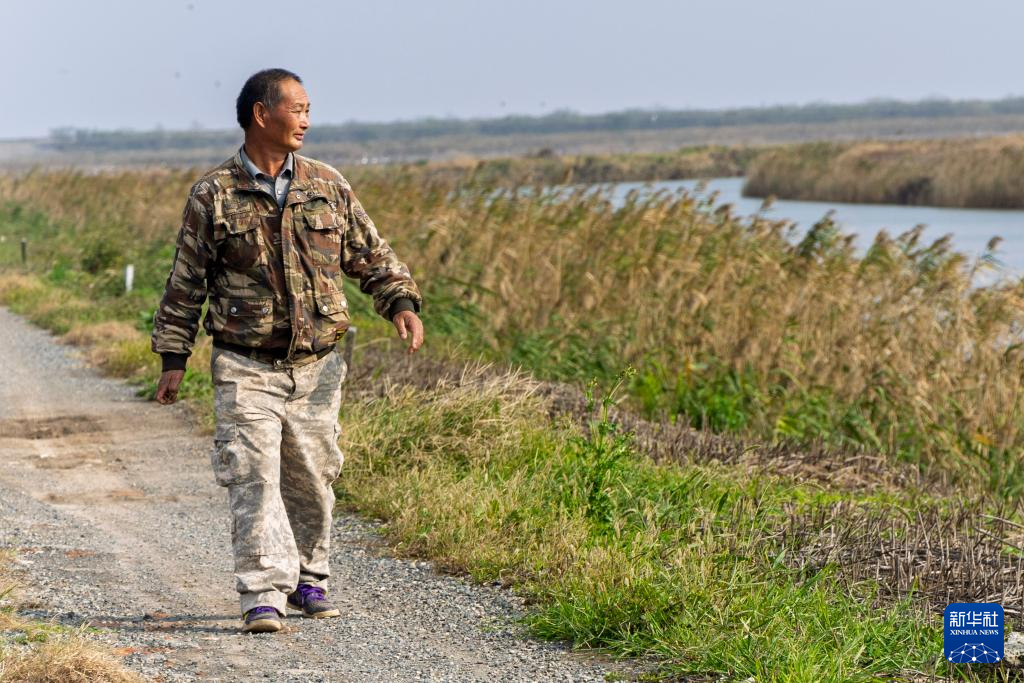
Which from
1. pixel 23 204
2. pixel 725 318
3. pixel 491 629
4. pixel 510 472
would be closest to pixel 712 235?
Answer: pixel 725 318

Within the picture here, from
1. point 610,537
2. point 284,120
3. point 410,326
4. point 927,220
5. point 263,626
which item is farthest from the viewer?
point 927,220

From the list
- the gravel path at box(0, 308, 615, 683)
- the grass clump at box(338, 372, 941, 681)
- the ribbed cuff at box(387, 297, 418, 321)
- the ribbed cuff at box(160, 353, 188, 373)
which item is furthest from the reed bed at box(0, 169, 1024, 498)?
the ribbed cuff at box(160, 353, 188, 373)

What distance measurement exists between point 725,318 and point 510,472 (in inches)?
185

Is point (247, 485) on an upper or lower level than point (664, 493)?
upper

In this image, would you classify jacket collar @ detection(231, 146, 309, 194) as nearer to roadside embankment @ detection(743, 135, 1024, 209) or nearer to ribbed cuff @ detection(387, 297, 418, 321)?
ribbed cuff @ detection(387, 297, 418, 321)

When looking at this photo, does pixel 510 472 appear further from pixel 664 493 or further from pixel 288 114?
pixel 288 114

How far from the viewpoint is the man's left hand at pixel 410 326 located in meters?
5.31

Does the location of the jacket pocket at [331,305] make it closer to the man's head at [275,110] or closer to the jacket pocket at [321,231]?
the jacket pocket at [321,231]

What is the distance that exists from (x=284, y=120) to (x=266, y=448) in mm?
1126

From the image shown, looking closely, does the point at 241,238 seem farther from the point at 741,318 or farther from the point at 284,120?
the point at 741,318

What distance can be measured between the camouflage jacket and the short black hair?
16 cm

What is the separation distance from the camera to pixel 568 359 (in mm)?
11398

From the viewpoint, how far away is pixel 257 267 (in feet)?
16.8

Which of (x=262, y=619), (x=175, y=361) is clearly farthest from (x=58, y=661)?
(x=175, y=361)
